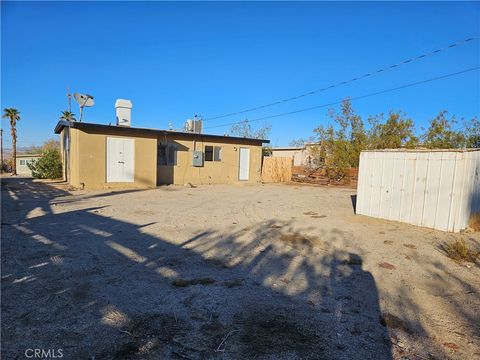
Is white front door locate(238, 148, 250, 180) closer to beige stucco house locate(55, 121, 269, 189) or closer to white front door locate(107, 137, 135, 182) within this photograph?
beige stucco house locate(55, 121, 269, 189)

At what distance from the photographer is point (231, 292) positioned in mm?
3467

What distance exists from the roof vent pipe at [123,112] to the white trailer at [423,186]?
1163 centimetres

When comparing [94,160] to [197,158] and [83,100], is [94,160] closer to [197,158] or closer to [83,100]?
[83,100]

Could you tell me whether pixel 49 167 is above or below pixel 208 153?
below

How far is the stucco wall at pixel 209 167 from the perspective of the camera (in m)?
16.6

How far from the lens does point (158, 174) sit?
16.2m

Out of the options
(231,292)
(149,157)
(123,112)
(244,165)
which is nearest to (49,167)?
(123,112)

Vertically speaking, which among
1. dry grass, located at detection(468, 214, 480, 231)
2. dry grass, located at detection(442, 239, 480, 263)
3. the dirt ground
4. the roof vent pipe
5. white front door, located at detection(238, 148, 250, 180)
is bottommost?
the dirt ground

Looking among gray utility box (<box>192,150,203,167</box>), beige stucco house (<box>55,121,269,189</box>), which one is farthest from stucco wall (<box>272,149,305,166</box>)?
gray utility box (<box>192,150,203,167</box>)

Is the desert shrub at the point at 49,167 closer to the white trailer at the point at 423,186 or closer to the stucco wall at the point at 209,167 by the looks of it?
the stucco wall at the point at 209,167

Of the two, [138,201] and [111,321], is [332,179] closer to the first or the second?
[138,201]

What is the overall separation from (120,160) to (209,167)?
5368mm

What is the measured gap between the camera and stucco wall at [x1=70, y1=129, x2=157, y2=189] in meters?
12.8

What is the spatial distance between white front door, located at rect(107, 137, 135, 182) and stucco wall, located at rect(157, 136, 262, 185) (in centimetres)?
218
